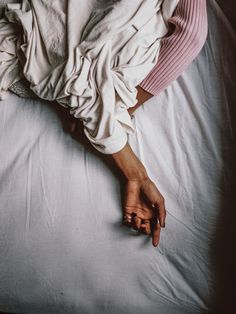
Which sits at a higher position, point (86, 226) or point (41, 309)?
point (86, 226)

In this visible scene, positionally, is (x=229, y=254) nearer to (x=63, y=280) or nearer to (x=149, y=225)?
(x=149, y=225)

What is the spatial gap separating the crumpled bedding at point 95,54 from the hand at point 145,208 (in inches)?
3.8

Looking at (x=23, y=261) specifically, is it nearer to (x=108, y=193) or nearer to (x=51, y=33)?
(x=108, y=193)

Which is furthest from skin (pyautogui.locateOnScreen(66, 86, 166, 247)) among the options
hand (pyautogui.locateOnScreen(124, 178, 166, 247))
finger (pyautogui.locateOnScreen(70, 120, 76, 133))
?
finger (pyautogui.locateOnScreen(70, 120, 76, 133))

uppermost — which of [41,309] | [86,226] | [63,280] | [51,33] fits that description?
[51,33]

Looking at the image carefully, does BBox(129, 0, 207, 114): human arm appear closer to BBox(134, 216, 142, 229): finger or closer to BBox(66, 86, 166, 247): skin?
BBox(66, 86, 166, 247): skin

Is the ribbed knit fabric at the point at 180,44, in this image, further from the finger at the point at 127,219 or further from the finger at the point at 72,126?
the finger at the point at 127,219

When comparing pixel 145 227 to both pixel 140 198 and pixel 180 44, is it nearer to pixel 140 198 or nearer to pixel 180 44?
pixel 140 198

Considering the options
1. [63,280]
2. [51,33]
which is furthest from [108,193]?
[51,33]

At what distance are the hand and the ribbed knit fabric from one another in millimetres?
218

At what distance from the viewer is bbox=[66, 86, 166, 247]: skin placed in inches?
31.7

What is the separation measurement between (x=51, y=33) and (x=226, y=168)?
48 centimetres

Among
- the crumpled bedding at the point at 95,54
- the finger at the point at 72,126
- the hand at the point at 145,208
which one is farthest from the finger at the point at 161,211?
the finger at the point at 72,126

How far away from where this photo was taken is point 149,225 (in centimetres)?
81
